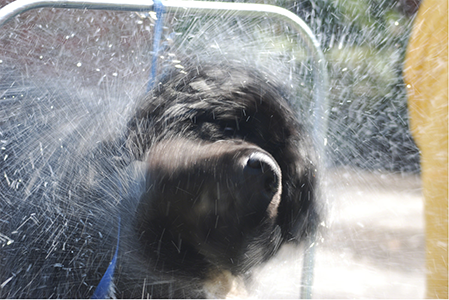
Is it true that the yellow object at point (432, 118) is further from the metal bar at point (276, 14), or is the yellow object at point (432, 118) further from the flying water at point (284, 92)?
the metal bar at point (276, 14)

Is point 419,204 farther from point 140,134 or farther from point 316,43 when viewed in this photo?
point 140,134

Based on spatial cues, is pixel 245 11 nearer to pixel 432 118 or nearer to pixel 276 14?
pixel 276 14

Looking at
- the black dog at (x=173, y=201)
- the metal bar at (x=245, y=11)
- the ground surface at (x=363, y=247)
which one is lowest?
the ground surface at (x=363, y=247)

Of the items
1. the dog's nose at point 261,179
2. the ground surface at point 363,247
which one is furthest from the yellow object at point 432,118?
the dog's nose at point 261,179

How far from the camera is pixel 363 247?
2.84 ft

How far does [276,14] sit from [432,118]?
0.46m

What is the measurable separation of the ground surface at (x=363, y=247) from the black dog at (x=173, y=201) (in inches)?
2.8

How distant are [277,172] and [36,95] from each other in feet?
1.86

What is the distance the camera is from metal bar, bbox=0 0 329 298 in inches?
28.3

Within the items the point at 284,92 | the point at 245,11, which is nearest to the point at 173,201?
the point at 284,92

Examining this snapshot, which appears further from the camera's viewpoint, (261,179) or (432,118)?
(432,118)

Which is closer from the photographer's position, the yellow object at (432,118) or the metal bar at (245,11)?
the metal bar at (245,11)

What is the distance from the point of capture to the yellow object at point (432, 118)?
0.83 m

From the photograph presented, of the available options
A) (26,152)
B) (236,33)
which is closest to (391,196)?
(236,33)
